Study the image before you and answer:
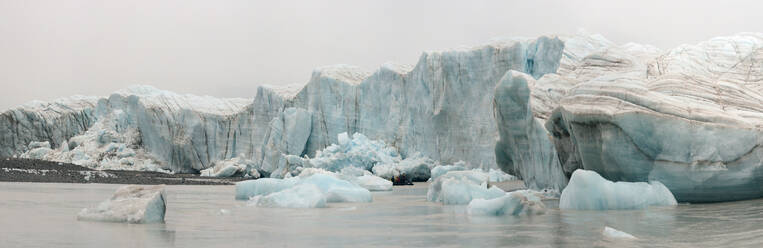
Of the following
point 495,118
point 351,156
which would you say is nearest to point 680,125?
point 495,118

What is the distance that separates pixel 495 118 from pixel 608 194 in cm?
731


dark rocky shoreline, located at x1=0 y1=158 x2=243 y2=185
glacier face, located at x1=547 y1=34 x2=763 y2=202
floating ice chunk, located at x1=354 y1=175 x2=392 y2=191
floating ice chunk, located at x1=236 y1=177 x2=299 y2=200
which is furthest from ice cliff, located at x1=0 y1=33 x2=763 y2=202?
dark rocky shoreline, located at x1=0 y1=158 x2=243 y2=185

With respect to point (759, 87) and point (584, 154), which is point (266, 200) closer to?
point (584, 154)

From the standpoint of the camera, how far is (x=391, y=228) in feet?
25.9

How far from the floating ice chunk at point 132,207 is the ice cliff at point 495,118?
662 centimetres

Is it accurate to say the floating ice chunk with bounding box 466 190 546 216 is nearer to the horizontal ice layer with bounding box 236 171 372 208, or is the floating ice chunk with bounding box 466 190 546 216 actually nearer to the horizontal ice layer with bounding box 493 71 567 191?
the horizontal ice layer with bounding box 236 171 372 208

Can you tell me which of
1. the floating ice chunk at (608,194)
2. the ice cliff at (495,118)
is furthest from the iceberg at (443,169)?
the floating ice chunk at (608,194)

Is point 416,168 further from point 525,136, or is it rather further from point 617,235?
point 617,235

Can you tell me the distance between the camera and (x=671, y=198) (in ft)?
34.7

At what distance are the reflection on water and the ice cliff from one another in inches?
40.7

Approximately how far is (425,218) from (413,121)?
73.6ft

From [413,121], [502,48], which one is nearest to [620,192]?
[502,48]

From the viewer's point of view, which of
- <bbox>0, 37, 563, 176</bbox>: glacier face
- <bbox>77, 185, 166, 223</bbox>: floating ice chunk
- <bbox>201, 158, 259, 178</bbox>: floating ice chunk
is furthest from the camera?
<bbox>201, 158, 259, 178</bbox>: floating ice chunk

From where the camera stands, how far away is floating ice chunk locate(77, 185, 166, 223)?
812cm
